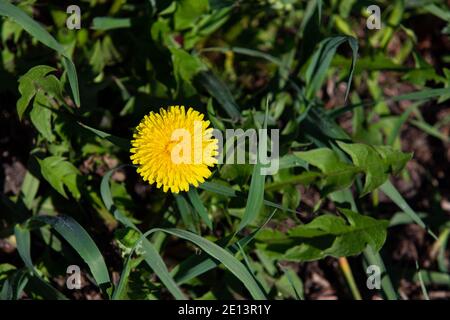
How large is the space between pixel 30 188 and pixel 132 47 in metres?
0.58

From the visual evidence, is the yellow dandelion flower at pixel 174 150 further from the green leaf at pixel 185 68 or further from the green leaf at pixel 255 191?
the green leaf at pixel 185 68

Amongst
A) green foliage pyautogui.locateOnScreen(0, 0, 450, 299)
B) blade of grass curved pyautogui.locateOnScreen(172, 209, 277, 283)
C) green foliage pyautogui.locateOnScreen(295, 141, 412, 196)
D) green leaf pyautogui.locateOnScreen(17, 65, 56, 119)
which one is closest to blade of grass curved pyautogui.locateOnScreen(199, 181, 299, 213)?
green foliage pyautogui.locateOnScreen(0, 0, 450, 299)

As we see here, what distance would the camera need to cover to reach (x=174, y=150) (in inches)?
53.9

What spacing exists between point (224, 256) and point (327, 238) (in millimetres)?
416

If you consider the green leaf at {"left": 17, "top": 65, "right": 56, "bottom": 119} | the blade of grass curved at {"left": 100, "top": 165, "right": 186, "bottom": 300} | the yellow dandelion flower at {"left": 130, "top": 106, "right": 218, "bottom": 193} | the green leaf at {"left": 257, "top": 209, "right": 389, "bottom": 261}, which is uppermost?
the green leaf at {"left": 17, "top": 65, "right": 56, "bottom": 119}

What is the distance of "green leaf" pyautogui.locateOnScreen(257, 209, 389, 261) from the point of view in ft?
5.44

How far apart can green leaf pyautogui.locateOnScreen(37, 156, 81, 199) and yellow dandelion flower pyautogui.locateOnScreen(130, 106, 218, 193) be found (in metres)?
0.37

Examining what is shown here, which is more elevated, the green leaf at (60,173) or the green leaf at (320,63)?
the green leaf at (320,63)

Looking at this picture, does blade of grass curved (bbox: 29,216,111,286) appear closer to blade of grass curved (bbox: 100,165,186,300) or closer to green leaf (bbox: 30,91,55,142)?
blade of grass curved (bbox: 100,165,186,300)

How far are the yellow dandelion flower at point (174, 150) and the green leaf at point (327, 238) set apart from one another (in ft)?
1.60

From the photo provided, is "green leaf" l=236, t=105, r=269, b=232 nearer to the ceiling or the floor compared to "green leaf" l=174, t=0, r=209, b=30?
nearer to the floor

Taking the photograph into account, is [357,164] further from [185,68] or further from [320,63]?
[185,68]

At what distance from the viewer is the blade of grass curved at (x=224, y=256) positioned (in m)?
1.46

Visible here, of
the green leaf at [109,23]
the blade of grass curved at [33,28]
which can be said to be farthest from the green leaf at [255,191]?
the green leaf at [109,23]
